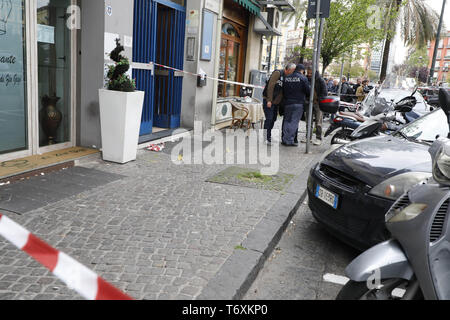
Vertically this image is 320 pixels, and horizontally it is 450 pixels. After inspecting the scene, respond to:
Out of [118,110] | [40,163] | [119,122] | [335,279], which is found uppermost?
[118,110]

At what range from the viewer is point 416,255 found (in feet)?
7.32

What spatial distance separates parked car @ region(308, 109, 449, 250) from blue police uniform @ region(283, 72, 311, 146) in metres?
4.83

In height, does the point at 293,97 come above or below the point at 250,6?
below

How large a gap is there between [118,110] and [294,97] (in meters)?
4.51

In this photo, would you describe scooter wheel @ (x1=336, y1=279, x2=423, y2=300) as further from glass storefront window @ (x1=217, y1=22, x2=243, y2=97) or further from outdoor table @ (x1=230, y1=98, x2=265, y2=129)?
glass storefront window @ (x1=217, y1=22, x2=243, y2=97)

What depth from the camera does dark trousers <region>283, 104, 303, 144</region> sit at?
31.0ft

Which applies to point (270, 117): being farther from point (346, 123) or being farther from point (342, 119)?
point (346, 123)

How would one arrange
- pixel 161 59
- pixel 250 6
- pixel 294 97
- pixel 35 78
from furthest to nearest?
pixel 250 6
pixel 161 59
pixel 294 97
pixel 35 78

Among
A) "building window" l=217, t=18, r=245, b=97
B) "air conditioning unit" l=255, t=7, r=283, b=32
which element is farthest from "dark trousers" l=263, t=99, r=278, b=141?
"air conditioning unit" l=255, t=7, r=283, b=32

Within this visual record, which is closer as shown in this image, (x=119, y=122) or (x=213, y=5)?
(x=119, y=122)

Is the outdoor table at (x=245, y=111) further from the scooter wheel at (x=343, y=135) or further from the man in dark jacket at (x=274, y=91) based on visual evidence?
the scooter wheel at (x=343, y=135)

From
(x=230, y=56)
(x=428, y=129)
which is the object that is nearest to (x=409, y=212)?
(x=428, y=129)

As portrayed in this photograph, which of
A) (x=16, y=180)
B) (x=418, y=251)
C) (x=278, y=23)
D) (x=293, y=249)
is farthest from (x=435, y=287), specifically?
(x=278, y=23)

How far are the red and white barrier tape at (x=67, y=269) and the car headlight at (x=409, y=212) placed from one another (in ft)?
5.19
